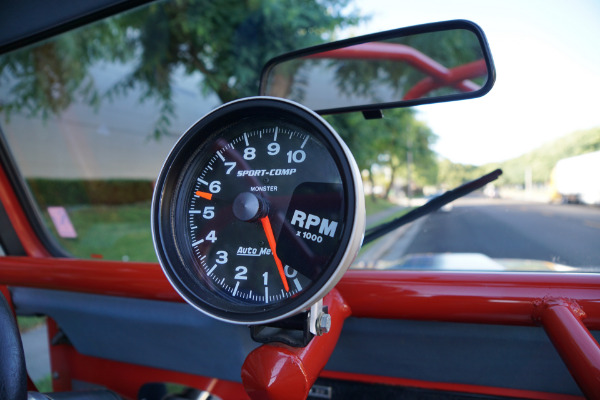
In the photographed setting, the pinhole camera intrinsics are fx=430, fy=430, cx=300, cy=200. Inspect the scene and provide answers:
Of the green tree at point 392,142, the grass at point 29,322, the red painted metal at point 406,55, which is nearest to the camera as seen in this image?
the red painted metal at point 406,55

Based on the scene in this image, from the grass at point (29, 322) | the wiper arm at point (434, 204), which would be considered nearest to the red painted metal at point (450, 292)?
the wiper arm at point (434, 204)

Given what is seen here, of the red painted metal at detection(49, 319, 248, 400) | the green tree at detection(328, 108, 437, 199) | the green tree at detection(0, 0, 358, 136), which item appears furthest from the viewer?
the green tree at detection(0, 0, 358, 136)

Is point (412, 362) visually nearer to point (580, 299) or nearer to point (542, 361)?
point (542, 361)

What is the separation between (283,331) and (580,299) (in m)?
0.91

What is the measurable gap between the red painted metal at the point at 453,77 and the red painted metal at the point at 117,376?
4.87ft

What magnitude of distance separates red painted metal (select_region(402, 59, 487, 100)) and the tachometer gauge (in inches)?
28.0

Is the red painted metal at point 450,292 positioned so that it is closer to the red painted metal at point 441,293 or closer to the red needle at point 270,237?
the red painted metal at point 441,293

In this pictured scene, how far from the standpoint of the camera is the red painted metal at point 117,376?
6.22ft

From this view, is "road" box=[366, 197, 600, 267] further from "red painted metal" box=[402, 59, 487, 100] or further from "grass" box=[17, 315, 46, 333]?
"grass" box=[17, 315, 46, 333]

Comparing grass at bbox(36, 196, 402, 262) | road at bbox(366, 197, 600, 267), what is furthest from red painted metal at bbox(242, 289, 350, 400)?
grass at bbox(36, 196, 402, 262)

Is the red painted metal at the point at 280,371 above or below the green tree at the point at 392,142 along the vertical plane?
below

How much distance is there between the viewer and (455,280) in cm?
146

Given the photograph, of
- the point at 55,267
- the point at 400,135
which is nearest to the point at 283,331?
the point at 55,267

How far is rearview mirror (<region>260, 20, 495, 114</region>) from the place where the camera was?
4.03 feet
